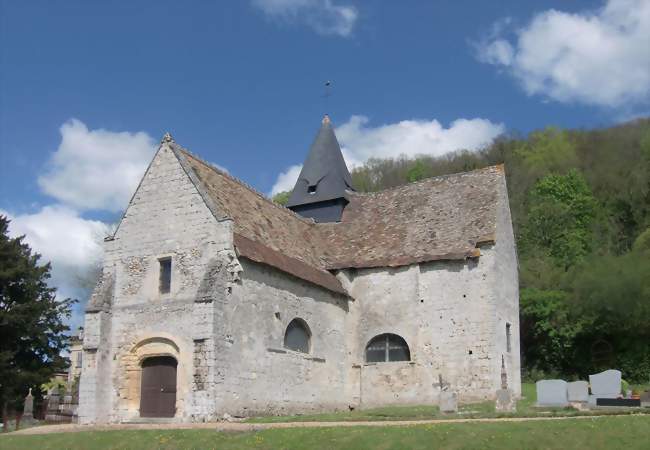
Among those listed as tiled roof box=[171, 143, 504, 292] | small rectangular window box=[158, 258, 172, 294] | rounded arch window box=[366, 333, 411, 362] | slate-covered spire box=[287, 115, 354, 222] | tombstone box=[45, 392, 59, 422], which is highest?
slate-covered spire box=[287, 115, 354, 222]

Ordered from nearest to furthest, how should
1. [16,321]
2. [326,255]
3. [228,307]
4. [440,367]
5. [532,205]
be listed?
1. [228,307]
2. [440,367]
3. [326,255]
4. [16,321]
5. [532,205]

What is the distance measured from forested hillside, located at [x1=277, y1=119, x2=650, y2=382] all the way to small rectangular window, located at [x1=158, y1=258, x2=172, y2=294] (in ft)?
63.9

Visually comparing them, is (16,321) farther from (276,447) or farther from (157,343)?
(276,447)

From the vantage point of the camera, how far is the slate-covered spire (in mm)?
29578

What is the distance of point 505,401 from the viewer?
17266 millimetres

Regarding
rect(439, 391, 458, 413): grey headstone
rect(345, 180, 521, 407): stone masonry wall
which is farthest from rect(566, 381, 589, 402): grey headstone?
rect(345, 180, 521, 407): stone masonry wall

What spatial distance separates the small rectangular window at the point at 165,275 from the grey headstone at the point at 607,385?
12.3m

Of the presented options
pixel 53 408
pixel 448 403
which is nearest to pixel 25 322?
pixel 53 408

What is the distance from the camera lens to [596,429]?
13.2 m

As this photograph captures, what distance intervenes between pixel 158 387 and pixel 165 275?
3.29m

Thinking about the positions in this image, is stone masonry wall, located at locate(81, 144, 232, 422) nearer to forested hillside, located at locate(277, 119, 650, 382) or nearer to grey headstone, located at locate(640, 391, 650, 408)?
grey headstone, located at locate(640, 391, 650, 408)

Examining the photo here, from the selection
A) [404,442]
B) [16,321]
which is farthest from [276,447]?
[16,321]

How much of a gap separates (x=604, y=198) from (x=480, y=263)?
3192 cm

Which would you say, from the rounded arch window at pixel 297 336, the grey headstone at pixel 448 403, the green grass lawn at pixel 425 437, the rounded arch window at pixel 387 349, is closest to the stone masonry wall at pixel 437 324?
the rounded arch window at pixel 387 349
